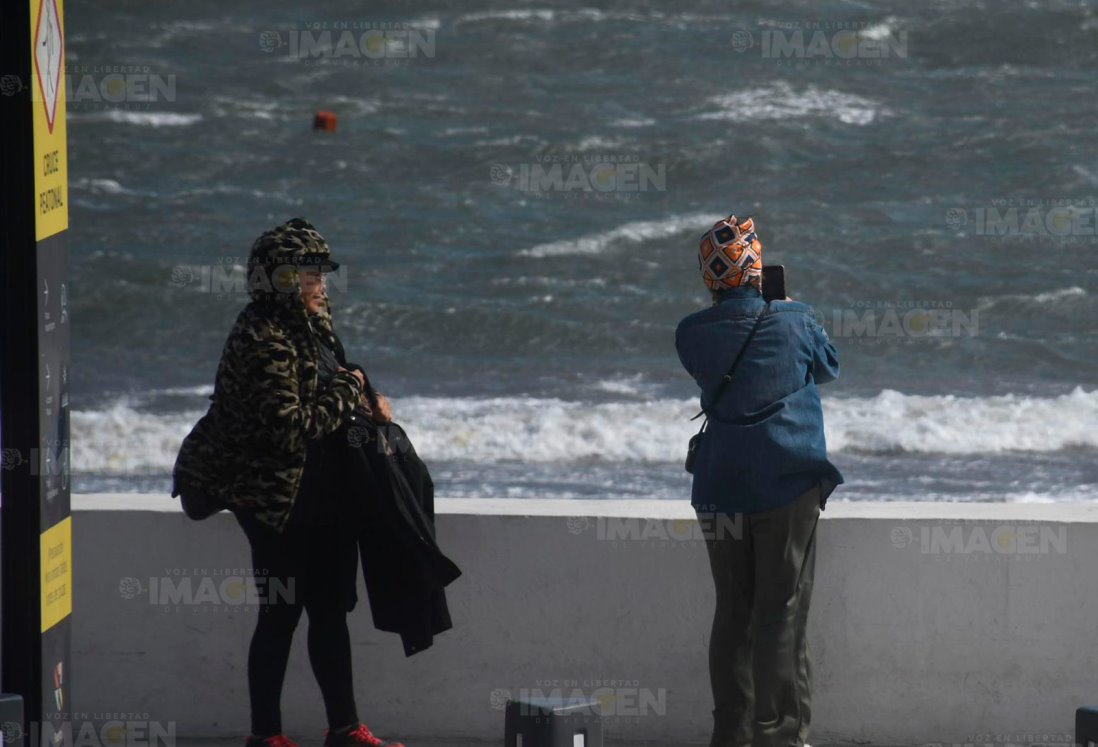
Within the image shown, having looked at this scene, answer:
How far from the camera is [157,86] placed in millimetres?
26672

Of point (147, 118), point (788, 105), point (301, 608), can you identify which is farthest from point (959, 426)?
point (147, 118)

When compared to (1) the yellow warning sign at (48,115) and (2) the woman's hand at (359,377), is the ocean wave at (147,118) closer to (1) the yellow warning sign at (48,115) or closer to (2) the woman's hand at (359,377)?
(2) the woman's hand at (359,377)

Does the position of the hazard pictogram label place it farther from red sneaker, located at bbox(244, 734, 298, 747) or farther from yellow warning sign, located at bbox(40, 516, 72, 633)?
red sneaker, located at bbox(244, 734, 298, 747)

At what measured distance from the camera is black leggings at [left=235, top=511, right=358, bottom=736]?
161 inches

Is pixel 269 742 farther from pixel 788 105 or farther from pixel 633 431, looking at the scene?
pixel 788 105

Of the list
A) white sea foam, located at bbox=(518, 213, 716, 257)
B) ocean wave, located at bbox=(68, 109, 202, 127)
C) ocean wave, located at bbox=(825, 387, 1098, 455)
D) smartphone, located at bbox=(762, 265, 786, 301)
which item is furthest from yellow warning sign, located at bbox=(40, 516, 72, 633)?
ocean wave, located at bbox=(68, 109, 202, 127)

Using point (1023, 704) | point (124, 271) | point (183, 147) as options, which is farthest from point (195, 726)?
point (183, 147)

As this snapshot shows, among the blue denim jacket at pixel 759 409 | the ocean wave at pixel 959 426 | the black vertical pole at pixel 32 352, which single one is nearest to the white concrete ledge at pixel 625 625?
the blue denim jacket at pixel 759 409

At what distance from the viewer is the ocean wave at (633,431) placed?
38.5 ft

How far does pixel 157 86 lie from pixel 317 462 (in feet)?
78.3

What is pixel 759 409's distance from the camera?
4.12 m

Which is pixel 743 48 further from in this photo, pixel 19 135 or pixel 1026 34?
pixel 19 135

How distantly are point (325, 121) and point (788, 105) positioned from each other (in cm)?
701

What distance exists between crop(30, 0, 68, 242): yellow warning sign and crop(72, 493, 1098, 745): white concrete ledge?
143cm
